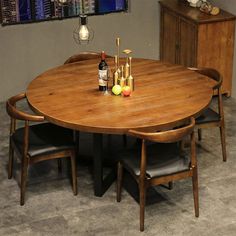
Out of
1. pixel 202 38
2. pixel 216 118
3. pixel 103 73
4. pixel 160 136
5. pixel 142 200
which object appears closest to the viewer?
pixel 160 136

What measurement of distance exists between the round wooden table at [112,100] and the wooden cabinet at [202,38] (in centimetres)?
111

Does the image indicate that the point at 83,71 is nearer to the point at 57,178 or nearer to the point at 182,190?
the point at 57,178

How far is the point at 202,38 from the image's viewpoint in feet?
21.3

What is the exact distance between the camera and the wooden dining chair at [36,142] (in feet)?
15.4

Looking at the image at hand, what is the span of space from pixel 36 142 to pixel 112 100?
0.68m

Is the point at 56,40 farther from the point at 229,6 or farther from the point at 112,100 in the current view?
the point at 112,100

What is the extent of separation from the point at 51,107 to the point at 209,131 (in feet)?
6.40

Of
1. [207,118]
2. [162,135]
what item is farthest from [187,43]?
[162,135]

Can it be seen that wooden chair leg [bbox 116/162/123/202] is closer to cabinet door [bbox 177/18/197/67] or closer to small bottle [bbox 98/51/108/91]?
small bottle [bbox 98/51/108/91]

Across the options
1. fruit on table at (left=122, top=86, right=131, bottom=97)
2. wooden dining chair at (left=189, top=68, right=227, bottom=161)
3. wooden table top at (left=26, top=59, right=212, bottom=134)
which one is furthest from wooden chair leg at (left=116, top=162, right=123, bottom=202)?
wooden dining chair at (left=189, top=68, right=227, bottom=161)

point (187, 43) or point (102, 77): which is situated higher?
point (102, 77)

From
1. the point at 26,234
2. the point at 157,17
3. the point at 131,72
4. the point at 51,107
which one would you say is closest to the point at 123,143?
the point at 131,72

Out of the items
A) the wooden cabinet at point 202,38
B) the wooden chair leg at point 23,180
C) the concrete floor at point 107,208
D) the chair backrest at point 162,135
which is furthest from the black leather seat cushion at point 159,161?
the wooden cabinet at point 202,38

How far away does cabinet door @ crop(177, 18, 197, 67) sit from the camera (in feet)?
21.6
